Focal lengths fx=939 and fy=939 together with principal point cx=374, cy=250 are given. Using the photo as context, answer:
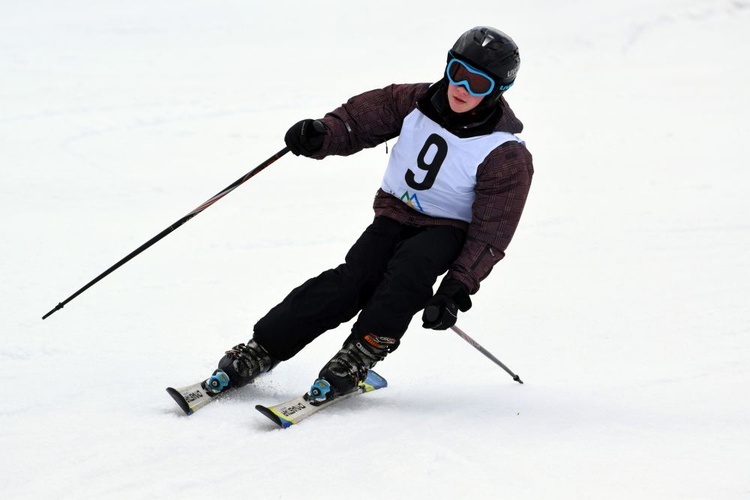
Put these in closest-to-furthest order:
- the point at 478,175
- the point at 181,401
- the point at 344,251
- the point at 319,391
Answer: the point at 181,401
the point at 319,391
the point at 478,175
the point at 344,251

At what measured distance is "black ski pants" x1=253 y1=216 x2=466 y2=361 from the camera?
10.9ft

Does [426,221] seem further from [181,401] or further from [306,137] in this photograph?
[181,401]

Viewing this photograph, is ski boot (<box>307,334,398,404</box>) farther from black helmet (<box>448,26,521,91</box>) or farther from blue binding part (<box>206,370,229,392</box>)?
black helmet (<box>448,26,521,91</box>)

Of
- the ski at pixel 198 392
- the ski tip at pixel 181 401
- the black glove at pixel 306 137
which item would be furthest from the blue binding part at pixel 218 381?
the black glove at pixel 306 137

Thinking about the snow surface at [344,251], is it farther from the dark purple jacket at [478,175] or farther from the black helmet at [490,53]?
the black helmet at [490,53]

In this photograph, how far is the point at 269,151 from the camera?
7.58 m

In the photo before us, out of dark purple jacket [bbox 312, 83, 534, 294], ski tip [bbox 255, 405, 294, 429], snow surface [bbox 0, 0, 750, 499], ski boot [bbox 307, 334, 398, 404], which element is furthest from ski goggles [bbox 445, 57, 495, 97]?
ski tip [bbox 255, 405, 294, 429]

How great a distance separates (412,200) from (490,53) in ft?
2.00

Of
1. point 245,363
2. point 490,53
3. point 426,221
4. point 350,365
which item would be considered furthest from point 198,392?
point 490,53

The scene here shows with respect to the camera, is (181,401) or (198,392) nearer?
(181,401)

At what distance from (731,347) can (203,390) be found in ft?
8.14

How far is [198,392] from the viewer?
10.9 feet

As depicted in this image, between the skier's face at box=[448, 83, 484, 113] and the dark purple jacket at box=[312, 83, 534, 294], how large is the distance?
0.13 metres

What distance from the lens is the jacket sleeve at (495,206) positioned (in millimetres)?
3373
